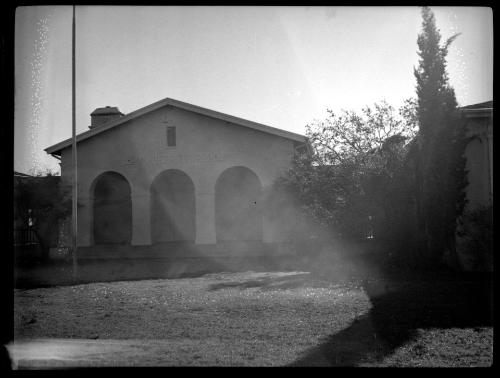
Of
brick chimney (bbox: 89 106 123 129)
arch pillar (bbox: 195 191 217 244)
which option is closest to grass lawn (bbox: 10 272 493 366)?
arch pillar (bbox: 195 191 217 244)

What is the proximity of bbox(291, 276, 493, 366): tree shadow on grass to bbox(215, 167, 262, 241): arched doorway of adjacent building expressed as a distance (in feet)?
35.7

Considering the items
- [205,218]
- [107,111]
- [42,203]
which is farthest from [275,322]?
[107,111]

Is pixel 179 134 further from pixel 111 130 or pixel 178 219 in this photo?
pixel 178 219

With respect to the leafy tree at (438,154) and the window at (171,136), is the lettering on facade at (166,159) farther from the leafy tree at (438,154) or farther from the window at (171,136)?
the leafy tree at (438,154)

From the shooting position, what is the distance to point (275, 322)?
7484 mm

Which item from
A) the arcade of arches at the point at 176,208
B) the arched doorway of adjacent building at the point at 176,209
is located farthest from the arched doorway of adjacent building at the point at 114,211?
the arched doorway of adjacent building at the point at 176,209

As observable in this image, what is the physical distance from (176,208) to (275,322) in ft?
51.8

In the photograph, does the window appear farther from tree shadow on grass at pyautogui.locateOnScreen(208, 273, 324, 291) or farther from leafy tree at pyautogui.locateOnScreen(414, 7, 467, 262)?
leafy tree at pyautogui.locateOnScreen(414, 7, 467, 262)

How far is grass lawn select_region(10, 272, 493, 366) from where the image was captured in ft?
18.4

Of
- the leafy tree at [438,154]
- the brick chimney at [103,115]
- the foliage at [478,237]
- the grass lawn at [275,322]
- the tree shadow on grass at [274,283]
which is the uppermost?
the brick chimney at [103,115]

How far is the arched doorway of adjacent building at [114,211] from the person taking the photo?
73.3 ft

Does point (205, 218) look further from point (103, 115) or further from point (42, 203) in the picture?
point (103, 115)
